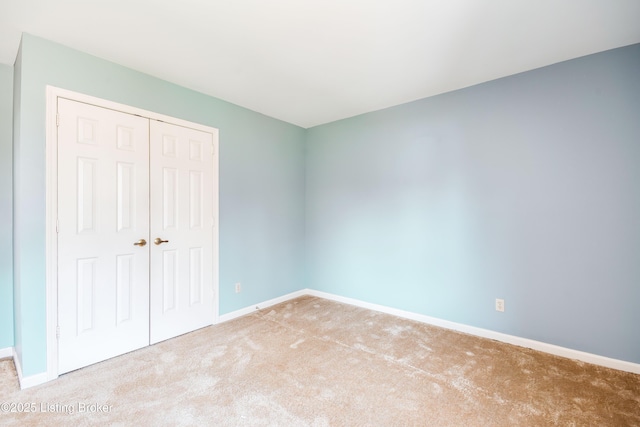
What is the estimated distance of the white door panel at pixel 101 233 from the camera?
2102 mm

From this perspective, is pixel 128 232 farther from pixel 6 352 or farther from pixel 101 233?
pixel 6 352

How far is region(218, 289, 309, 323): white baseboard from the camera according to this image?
3.14 metres

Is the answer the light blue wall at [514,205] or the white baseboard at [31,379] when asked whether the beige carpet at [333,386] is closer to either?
the white baseboard at [31,379]

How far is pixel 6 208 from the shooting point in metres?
2.33

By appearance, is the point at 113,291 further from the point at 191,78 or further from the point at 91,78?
the point at 191,78

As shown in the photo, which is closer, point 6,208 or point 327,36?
point 327,36

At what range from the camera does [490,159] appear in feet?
8.82

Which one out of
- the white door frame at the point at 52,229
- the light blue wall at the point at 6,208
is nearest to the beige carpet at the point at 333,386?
the white door frame at the point at 52,229

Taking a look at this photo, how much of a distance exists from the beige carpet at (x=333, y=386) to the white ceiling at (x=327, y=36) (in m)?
2.53

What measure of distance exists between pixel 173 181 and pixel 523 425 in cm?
327

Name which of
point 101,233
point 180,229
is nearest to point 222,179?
point 180,229

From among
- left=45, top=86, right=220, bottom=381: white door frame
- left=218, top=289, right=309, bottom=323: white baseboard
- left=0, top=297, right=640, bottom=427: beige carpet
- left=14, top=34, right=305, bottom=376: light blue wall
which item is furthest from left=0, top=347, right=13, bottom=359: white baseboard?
left=218, top=289, right=309, bottom=323: white baseboard

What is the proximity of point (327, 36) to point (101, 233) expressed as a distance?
239cm

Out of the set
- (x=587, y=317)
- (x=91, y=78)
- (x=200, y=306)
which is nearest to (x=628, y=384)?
(x=587, y=317)
